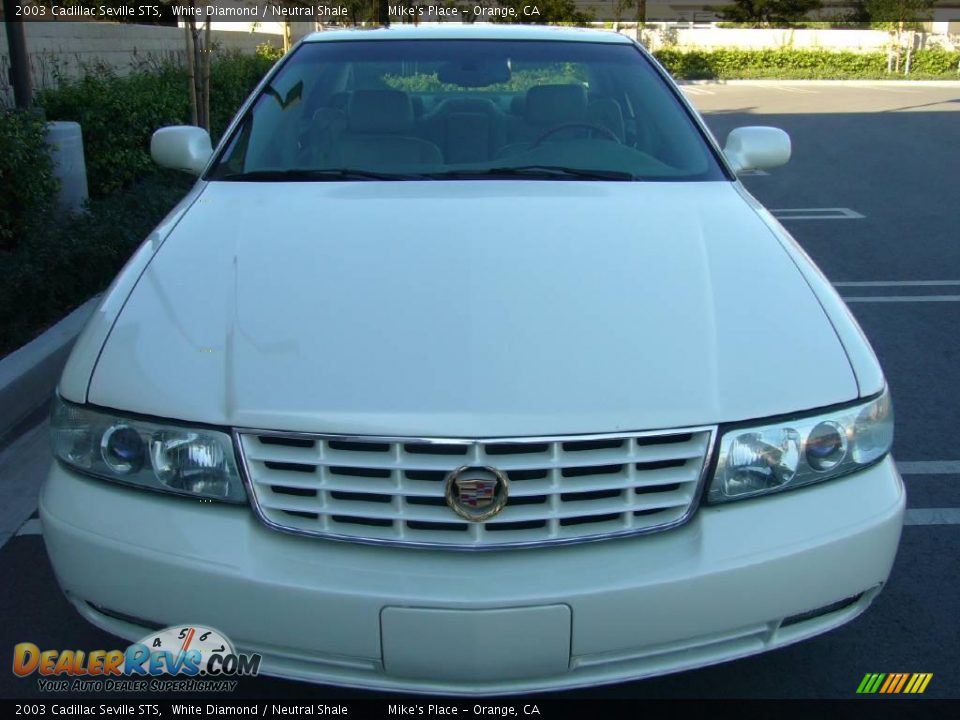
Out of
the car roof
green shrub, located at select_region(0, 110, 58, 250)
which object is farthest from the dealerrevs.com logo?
green shrub, located at select_region(0, 110, 58, 250)

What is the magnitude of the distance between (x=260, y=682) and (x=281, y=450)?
77 centimetres

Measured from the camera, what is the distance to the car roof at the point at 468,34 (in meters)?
4.01

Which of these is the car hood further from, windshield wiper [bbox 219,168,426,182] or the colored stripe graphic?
the colored stripe graphic

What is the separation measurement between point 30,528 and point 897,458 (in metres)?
3.20

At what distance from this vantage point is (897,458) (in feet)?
13.0

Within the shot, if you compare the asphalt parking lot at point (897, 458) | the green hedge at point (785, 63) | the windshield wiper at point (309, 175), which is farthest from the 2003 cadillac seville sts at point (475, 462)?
the green hedge at point (785, 63)

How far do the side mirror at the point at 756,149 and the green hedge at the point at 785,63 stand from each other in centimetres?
3364

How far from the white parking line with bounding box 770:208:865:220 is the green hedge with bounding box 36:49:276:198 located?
5595mm

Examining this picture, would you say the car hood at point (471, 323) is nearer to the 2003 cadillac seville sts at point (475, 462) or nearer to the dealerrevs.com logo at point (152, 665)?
the 2003 cadillac seville sts at point (475, 462)

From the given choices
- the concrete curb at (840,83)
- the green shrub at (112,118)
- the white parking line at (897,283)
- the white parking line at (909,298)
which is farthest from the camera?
the concrete curb at (840,83)

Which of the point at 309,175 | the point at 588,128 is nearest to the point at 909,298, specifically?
the point at 588,128

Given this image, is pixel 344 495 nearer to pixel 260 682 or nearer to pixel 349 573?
pixel 349 573

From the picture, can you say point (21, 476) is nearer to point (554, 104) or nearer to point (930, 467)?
point (554, 104)

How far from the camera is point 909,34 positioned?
38250 mm
